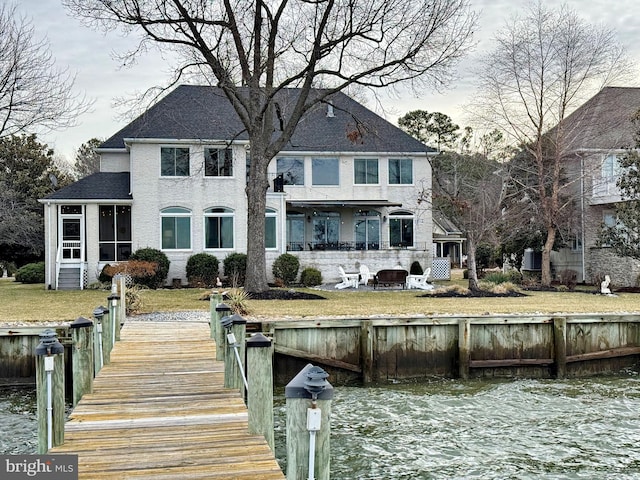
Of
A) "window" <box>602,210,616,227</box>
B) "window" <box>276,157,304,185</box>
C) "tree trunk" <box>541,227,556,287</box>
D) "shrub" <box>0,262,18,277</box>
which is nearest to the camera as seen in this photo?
"tree trunk" <box>541,227,556,287</box>

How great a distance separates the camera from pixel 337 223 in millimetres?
32969

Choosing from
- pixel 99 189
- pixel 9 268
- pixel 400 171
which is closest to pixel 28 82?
pixel 99 189

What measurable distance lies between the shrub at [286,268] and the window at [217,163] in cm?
479

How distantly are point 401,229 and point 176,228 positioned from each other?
10662 millimetres

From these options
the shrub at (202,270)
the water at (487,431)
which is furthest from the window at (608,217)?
the water at (487,431)

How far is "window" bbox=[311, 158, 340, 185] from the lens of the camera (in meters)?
32.5

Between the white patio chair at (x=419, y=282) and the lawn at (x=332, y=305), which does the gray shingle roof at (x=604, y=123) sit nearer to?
the white patio chair at (x=419, y=282)

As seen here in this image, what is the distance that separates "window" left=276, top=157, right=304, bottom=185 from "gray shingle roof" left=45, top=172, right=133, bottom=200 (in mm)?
7120

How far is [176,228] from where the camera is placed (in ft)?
98.1

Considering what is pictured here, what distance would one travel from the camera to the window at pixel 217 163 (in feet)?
100

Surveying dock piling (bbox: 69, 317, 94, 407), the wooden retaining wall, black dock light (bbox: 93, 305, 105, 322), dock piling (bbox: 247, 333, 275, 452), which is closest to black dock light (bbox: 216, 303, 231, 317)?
Result: black dock light (bbox: 93, 305, 105, 322)

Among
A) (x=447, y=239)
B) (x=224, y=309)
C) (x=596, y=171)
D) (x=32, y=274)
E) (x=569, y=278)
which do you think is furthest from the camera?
(x=447, y=239)

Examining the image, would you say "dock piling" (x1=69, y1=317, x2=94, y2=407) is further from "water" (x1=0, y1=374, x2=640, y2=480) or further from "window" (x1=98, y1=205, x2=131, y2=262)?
"window" (x1=98, y1=205, x2=131, y2=262)

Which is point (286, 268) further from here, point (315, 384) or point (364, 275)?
point (315, 384)
